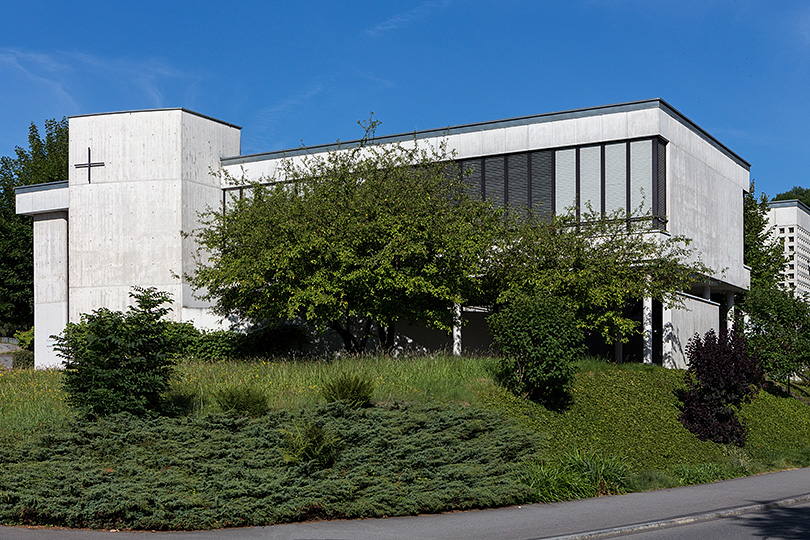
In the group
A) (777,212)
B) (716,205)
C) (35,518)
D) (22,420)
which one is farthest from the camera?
(777,212)

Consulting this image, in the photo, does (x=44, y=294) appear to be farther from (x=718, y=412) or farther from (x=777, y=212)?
(x=777, y=212)

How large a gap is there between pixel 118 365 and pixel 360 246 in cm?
904

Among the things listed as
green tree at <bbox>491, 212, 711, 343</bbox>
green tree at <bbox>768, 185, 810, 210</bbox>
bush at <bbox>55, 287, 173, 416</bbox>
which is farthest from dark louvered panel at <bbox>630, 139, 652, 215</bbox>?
green tree at <bbox>768, 185, 810, 210</bbox>

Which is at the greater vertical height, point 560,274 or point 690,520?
point 560,274

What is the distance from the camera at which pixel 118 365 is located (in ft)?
44.9

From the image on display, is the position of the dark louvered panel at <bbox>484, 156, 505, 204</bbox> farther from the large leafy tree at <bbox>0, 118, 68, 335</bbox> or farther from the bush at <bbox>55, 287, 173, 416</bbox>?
the large leafy tree at <bbox>0, 118, 68, 335</bbox>

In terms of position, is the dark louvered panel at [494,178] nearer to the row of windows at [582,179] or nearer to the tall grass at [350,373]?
the row of windows at [582,179]

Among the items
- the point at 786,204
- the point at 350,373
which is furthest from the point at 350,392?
the point at 786,204

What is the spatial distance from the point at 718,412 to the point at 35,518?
15.3 metres

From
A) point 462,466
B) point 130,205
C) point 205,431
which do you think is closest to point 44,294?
point 130,205

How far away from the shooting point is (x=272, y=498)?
1097 cm

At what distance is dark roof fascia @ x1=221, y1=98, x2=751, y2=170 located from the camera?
2677 centimetres

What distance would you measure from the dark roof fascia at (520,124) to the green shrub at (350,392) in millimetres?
12585

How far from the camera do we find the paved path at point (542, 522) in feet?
32.5
